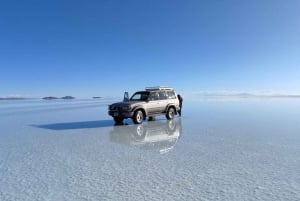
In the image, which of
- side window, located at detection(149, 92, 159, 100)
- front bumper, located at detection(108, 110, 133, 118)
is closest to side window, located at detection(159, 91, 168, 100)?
side window, located at detection(149, 92, 159, 100)

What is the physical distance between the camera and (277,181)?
17.8 ft

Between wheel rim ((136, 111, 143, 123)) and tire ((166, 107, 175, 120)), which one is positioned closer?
wheel rim ((136, 111, 143, 123))

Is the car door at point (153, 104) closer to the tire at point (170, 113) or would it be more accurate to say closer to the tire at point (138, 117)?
the tire at point (138, 117)

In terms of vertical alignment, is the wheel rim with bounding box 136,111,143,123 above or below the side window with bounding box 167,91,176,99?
below

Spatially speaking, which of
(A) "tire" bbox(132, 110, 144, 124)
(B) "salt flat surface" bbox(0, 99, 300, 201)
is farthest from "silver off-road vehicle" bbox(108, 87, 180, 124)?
(B) "salt flat surface" bbox(0, 99, 300, 201)

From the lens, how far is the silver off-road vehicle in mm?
16109

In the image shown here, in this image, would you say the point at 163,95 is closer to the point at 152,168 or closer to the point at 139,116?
the point at 139,116

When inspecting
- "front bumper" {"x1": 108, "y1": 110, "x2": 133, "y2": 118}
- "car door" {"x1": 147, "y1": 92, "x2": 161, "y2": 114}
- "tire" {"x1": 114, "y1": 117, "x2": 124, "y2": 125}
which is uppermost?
"car door" {"x1": 147, "y1": 92, "x2": 161, "y2": 114}

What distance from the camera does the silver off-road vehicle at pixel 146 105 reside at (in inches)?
634

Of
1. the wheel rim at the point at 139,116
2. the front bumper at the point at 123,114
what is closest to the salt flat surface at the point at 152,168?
the front bumper at the point at 123,114

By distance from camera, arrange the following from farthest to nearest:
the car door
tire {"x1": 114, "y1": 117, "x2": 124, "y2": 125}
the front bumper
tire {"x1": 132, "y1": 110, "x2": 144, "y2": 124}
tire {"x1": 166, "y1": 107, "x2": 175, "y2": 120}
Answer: tire {"x1": 166, "y1": 107, "x2": 175, "y2": 120} → the car door → tire {"x1": 114, "y1": 117, "x2": 124, "y2": 125} → tire {"x1": 132, "y1": 110, "x2": 144, "y2": 124} → the front bumper

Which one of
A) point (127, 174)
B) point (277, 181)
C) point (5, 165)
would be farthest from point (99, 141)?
point (277, 181)

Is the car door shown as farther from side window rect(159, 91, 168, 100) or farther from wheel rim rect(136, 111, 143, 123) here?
wheel rim rect(136, 111, 143, 123)

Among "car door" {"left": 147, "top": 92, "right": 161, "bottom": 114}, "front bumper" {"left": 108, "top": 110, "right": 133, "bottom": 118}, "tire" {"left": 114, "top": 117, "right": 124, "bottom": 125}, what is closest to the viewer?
"front bumper" {"left": 108, "top": 110, "right": 133, "bottom": 118}
